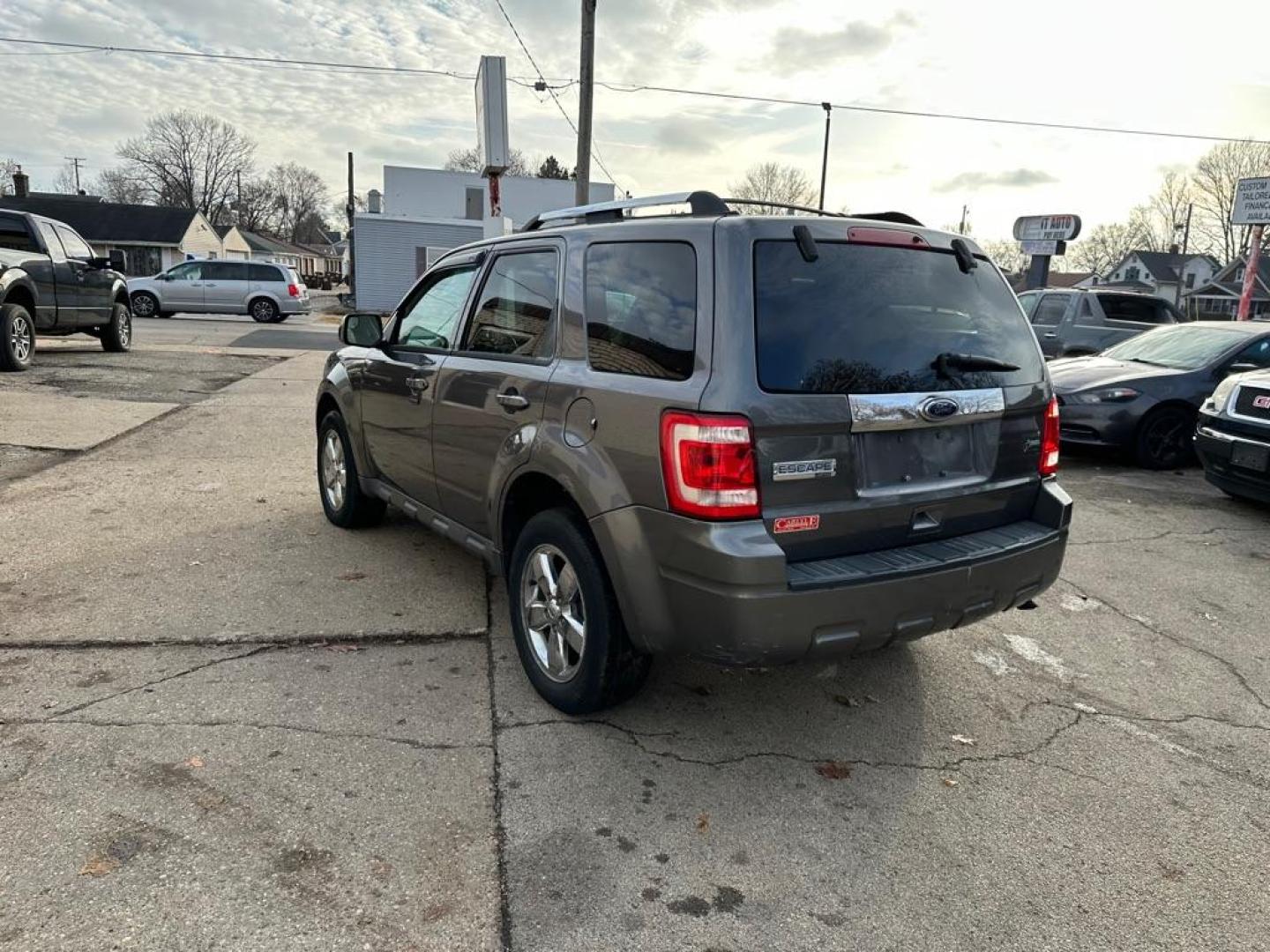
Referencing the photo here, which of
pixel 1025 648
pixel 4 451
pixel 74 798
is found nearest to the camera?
pixel 74 798

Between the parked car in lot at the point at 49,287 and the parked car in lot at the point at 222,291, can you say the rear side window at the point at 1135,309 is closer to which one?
the parked car in lot at the point at 49,287

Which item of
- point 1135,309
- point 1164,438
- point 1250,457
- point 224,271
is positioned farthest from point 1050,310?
point 224,271

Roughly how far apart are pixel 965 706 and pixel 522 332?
2.42 meters

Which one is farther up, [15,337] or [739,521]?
[15,337]

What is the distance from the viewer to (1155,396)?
825 centimetres

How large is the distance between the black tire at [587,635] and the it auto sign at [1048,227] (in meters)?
20.2

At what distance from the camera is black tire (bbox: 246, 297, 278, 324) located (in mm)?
25484

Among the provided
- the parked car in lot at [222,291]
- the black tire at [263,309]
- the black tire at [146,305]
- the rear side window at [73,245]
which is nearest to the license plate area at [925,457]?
the rear side window at [73,245]

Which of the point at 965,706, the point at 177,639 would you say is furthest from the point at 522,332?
the point at 965,706

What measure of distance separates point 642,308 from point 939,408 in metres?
1.07

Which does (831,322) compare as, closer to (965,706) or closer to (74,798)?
(965,706)

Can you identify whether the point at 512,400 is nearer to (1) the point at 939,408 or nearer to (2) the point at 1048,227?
(1) the point at 939,408

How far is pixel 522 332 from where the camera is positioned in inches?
139

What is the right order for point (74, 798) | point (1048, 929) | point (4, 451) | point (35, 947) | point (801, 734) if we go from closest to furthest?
1. point (35, 947)
2. point (1048, 929)
3. point (74, 798)
4. point (801, 734)
5. point (4, 451)
